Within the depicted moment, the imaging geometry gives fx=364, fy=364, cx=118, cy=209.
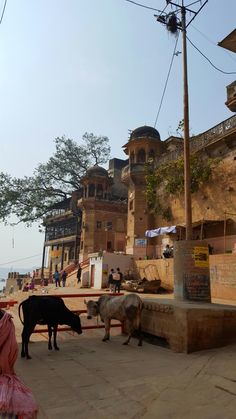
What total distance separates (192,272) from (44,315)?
423 cm

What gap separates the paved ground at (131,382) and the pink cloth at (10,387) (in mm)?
2246

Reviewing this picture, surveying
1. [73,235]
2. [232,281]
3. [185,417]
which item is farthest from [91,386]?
[73,235]

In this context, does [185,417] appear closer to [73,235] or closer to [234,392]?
[234,392]

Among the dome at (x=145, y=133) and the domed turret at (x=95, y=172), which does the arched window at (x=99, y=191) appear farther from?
the dome at (x=145, y=133)

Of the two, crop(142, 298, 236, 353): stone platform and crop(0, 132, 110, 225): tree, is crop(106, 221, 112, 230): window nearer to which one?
crop(0, 132, 110, 225): tree

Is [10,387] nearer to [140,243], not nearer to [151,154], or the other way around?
[140,243]

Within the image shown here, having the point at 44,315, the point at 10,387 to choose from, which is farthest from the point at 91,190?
the point at 10,387

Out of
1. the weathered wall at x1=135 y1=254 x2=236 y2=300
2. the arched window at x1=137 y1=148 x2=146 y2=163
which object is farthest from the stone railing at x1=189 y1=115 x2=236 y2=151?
the weathered wall at x1=135 y1=254 x2=236 y2=300

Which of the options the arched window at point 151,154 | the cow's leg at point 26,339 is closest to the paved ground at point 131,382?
the cow's leg at point 26,339

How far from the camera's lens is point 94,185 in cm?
4634

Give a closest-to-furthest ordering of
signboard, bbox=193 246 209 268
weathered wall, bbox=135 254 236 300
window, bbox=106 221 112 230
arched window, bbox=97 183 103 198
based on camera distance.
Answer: signboard, bbox=193 246 209 268, weathered wall, bbox=135 254 236 300, window, bbox=106 221 112 230, arched window, bbox=97 183 103 198

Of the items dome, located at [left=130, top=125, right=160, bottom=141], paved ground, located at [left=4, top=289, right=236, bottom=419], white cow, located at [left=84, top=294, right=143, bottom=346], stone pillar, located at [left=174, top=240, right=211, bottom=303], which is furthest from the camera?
dome, located at [left=130, top=125, right=160, bottom=141]

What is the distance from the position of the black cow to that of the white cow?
3.34 feet

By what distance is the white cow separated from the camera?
934 cm
